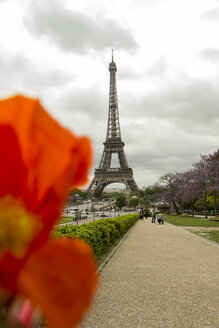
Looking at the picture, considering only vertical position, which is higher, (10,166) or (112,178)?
(112,178)

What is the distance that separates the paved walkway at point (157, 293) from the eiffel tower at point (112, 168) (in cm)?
4989

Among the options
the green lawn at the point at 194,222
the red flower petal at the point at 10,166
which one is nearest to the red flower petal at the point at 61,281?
the red flower petal at the point at 10,166

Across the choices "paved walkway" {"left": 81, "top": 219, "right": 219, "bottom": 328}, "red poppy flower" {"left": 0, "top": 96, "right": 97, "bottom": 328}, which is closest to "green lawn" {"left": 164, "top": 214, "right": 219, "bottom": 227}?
"paved walkway" {"left": 81, "top": 219, "right": 219, "bottom": 328}

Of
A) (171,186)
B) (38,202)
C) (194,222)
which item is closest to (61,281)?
(38,202)

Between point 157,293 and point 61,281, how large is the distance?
590 cm

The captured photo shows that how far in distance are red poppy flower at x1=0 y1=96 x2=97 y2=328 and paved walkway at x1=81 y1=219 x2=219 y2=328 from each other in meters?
4.40

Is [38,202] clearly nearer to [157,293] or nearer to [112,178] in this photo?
[157,293]

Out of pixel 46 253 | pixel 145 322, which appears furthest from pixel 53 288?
pixel 145 322

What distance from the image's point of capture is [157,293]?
5.75 m

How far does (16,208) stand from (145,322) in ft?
15.2

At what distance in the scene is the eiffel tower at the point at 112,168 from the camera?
200 feet

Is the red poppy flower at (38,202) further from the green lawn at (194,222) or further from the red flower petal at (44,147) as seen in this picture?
the green lawn at (194,222)

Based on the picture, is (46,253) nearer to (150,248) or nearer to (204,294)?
(204,294)

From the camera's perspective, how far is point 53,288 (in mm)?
467
